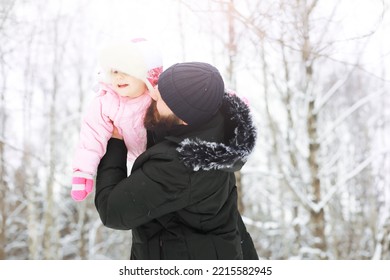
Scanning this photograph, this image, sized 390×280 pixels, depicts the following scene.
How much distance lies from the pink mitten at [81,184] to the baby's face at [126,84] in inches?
10.4

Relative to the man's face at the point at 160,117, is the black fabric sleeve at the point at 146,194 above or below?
below

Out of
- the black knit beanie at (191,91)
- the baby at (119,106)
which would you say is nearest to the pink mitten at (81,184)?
the baby at (119,106)

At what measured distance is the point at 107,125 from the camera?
135 centimetres

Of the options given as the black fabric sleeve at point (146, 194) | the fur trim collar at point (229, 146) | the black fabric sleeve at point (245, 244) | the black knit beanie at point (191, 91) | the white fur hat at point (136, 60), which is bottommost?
the black fabric sleeve at point (245, 244)

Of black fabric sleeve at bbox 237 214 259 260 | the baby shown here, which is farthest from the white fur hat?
black fabric sleeve at bbox 237 214 259 260

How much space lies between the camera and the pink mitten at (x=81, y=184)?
4.30ft

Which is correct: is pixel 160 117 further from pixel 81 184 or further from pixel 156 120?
pixel 81 184

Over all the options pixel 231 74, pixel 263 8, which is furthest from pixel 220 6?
pixel 231 74

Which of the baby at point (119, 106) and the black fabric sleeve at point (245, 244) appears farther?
the black fabric sleeve at point (245, 244)

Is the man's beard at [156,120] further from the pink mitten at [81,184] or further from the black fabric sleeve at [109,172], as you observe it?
the pink mitten at [81,184]

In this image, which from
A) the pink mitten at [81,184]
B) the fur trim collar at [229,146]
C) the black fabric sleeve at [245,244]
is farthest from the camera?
A: the black fabric sleeve at [245,244]

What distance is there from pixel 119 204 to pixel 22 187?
481 inches
